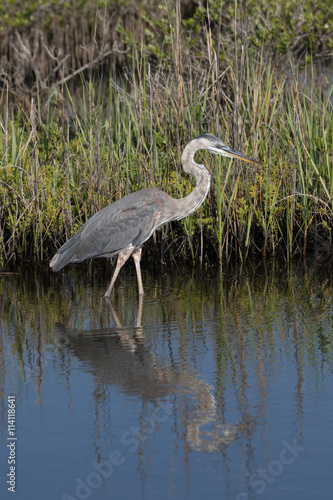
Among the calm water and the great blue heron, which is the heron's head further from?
the calm water

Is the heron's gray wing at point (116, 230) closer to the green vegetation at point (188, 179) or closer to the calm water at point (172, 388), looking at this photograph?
the calm water at point (172, 388)

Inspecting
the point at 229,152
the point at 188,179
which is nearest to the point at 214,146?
the point at 229,152

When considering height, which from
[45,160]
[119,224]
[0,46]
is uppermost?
[0,46]

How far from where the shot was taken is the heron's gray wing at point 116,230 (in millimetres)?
6363

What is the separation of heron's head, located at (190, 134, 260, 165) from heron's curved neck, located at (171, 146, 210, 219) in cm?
10

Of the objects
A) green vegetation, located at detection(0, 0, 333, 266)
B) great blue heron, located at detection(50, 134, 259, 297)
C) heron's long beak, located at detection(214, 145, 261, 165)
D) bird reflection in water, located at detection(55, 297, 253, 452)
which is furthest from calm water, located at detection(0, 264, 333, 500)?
heron's long beak, located at detection(214, 145, 261, 165)

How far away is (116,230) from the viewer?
6.40m

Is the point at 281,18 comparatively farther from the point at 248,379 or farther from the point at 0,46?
the point at 248,379

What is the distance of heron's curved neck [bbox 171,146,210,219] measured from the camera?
6.53 m

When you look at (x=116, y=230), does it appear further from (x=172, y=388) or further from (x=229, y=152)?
(x=172, y=388)

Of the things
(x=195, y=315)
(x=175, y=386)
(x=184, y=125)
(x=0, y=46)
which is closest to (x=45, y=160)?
(x=184, y=125)

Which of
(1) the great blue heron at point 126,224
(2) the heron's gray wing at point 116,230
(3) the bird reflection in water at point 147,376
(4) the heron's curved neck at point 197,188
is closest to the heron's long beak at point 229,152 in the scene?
(1) the great blue heron at point 126,224

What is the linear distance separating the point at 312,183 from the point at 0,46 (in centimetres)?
997

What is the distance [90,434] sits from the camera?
3.83 metres
